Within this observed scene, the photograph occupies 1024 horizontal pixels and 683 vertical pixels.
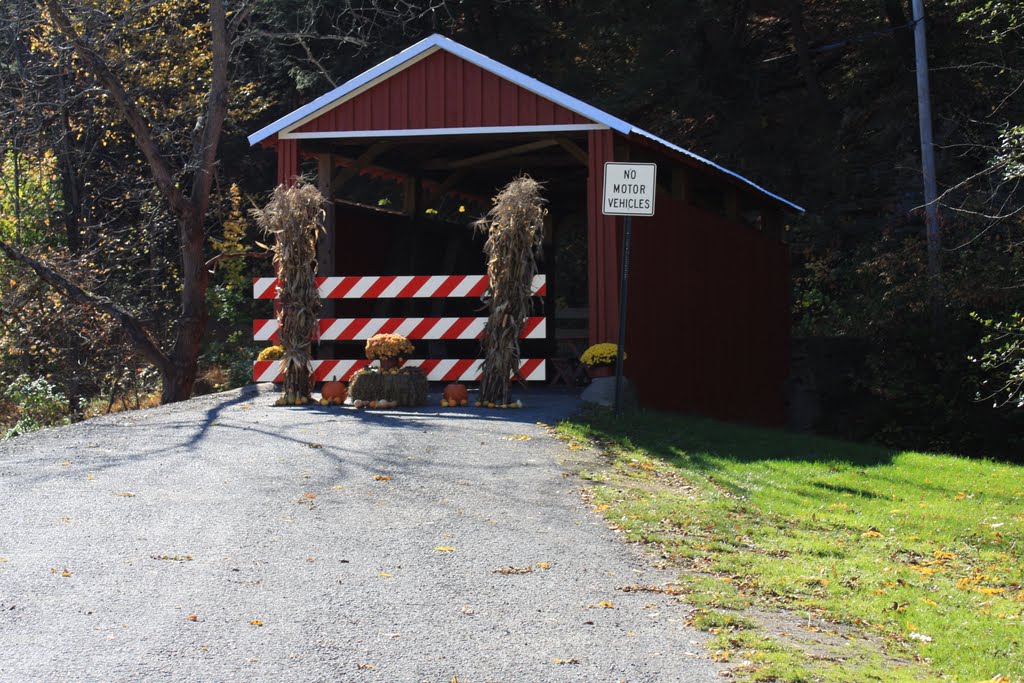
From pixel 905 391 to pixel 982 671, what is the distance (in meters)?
13.7

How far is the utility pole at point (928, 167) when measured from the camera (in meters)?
→ 17.9

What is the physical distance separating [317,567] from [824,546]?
3154mm

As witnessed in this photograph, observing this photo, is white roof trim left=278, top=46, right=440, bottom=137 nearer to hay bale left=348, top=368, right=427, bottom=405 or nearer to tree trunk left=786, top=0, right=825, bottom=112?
hay bale left=348, top=368, right=427, bottom=405

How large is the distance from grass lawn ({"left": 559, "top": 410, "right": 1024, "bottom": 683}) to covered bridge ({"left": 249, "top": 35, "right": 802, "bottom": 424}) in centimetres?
236

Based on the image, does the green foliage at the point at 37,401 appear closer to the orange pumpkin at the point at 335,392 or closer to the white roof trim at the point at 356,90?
the white roof trim at the point at 356,90

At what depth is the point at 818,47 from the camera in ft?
77.5

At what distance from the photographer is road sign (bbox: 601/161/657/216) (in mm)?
11250

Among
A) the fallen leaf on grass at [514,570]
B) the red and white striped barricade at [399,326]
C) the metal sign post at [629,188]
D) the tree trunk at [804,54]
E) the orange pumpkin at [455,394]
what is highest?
the tree trunk at [804,54]

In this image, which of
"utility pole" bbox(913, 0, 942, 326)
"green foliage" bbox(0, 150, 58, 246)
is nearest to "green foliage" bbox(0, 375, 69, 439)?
"green foliage" bbox(0, 150, 58, 246)

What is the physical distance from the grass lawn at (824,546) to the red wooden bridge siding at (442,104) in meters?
3.96

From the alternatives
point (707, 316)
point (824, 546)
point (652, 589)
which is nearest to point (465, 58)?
point (707, 316)

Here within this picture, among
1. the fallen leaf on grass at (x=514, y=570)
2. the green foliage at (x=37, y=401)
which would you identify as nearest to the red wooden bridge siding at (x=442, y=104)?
the green foliage at (x=37, y=401)

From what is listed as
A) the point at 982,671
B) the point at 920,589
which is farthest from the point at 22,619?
the point at 920,589

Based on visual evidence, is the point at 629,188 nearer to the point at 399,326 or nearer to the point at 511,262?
the point at 511,262
